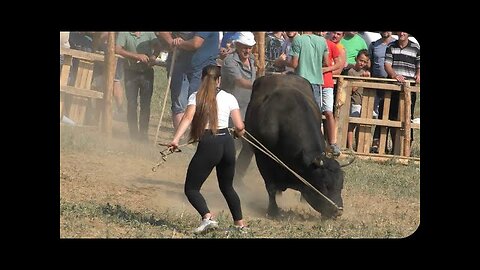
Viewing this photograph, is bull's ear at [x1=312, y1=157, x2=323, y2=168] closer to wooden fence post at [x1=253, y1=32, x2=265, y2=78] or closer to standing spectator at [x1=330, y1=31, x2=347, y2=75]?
wooden fence post at [x1=253, y1=32, x2=265, y2=78]

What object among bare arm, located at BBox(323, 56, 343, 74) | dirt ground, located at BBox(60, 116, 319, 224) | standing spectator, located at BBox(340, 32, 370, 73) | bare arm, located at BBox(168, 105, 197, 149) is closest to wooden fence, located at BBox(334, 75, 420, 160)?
standing spectator, located at BBox(340, 32, 370, 73)

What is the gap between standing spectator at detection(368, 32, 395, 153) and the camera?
14.6 meters

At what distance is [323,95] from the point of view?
14.2 meters

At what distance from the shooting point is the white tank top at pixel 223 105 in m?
11.2

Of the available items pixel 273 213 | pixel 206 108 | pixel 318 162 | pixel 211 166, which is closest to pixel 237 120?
pixel 206 108

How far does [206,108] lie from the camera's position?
11148 mm

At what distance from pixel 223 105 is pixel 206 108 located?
230 millimetres

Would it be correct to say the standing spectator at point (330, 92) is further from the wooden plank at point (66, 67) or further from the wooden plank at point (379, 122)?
the wooden plank at point (66, 67)

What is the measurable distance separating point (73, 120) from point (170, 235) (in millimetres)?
2708

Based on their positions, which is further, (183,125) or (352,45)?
(352,45)

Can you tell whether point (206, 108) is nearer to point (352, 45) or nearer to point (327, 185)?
point (327, 185)

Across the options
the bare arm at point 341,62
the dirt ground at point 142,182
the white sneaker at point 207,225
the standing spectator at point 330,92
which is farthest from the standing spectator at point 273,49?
the white sneaker at point 207,225

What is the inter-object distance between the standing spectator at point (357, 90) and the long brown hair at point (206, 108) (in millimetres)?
3827

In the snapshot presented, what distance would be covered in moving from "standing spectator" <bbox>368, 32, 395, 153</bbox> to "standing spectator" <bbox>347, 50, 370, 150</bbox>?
0.10 metres
